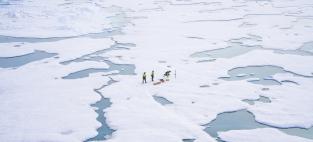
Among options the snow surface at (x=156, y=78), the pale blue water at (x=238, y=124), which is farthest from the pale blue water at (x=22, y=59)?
the pale blue water at (x=238, y=124)

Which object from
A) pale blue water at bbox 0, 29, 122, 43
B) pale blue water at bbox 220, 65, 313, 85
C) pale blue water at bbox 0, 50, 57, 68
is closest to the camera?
pale blue water at bbox 220, 65, 313, 85

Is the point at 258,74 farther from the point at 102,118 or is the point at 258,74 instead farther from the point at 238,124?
the point at 102,118

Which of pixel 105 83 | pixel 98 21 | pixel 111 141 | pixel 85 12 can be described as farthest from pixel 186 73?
pixel 85 12

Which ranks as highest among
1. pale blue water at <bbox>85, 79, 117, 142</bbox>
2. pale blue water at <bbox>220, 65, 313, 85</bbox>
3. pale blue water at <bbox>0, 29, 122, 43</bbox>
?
pale blue water at <bbox>220, 65, 313, 85</bbox>

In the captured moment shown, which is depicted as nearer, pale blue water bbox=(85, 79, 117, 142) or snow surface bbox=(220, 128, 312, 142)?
snow surface bbox=(220, 128, 312, 142)

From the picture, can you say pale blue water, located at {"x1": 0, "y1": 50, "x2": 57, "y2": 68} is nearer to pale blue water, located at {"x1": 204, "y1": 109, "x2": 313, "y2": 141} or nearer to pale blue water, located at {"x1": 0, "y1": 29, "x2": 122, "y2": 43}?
pale blue water, located at {"x1": 0, "y1": 29, "x2": 122, "y2": 43}

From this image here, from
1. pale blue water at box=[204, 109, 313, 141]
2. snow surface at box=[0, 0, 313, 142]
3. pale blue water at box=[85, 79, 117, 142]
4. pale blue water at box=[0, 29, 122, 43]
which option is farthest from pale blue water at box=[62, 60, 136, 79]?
pale blue water at box=[0, 29, 122, 43]

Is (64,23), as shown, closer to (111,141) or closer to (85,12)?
(85,12)
